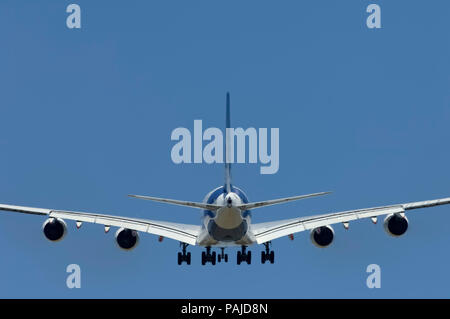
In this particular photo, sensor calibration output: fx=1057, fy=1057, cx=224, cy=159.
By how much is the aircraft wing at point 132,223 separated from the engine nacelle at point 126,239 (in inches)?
19.4

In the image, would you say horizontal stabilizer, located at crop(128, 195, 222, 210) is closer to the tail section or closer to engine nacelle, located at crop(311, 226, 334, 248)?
the tail section

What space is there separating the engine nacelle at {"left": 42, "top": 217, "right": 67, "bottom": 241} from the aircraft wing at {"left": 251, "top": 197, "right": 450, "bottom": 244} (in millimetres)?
12063

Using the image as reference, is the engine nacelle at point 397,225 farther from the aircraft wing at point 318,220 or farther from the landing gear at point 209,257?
the landing gear at point 209,257

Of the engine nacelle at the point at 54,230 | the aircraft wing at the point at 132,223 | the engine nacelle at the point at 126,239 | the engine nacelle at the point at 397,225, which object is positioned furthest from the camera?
the engine nacelle at the point at 126,239

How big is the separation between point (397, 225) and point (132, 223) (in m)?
16.3

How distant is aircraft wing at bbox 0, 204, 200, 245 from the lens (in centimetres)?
6425

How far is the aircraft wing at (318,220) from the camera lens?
A: 6359 centimetres

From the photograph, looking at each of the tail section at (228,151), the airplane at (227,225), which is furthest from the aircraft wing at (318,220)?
the tail section at (228,151)

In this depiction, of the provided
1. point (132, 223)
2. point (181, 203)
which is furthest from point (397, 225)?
point (132, 223)

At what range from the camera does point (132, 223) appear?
216 ft

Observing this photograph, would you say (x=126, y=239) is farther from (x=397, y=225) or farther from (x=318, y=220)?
(x=397, y=225)
